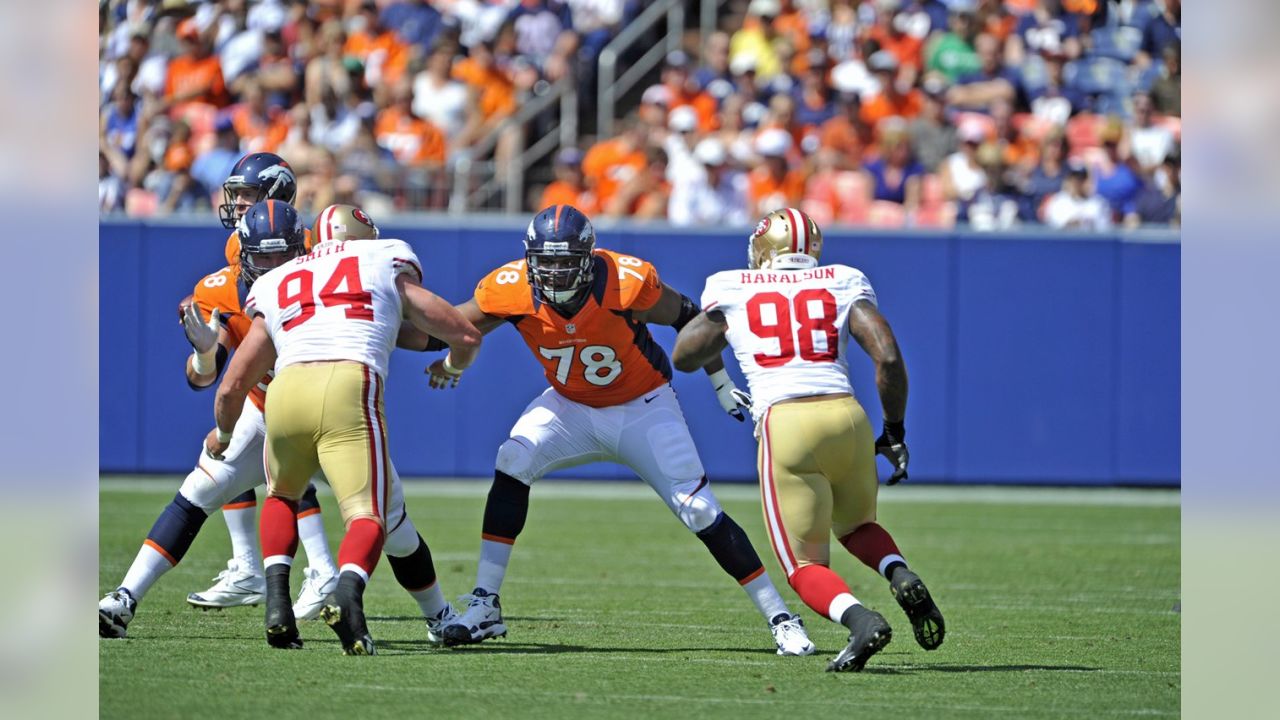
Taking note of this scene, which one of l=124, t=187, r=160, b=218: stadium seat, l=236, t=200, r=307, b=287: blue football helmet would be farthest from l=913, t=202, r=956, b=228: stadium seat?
l=236, t=200, r=307, b=287: blue football helmet

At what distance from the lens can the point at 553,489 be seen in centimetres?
1441

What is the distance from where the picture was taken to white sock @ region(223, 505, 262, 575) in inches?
302

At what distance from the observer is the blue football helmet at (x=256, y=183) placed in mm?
7434

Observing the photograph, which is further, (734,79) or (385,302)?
(734,79)

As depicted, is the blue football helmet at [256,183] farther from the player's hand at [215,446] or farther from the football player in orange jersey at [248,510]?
the player's hand at [215,446]

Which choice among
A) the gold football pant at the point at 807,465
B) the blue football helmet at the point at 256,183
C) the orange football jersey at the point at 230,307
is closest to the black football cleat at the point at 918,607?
the gold football pant at the point at 807,465

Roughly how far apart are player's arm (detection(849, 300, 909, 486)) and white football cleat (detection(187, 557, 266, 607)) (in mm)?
3014

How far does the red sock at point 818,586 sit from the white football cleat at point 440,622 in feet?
4.74

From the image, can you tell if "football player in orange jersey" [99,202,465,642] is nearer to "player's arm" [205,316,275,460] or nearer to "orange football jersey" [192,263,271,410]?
"orange football jersey" [192,263,271,410]

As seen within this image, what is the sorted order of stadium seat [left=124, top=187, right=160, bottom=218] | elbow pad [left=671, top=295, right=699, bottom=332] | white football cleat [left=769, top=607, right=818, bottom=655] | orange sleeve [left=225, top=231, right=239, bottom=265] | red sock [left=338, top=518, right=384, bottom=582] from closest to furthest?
1. red sock [left=338, top=518, right=384, bottom=582]
2. white football cleat [left=769, top=607, right=818, bottom=655]
3. elbow pad [left=671, top=295, right=699, bottom=332]
4. orange sleeve [left=225, top=231, right=239, bottom=265]
5. stadium seat [left=124, top=187, right=160, bottom=218]
